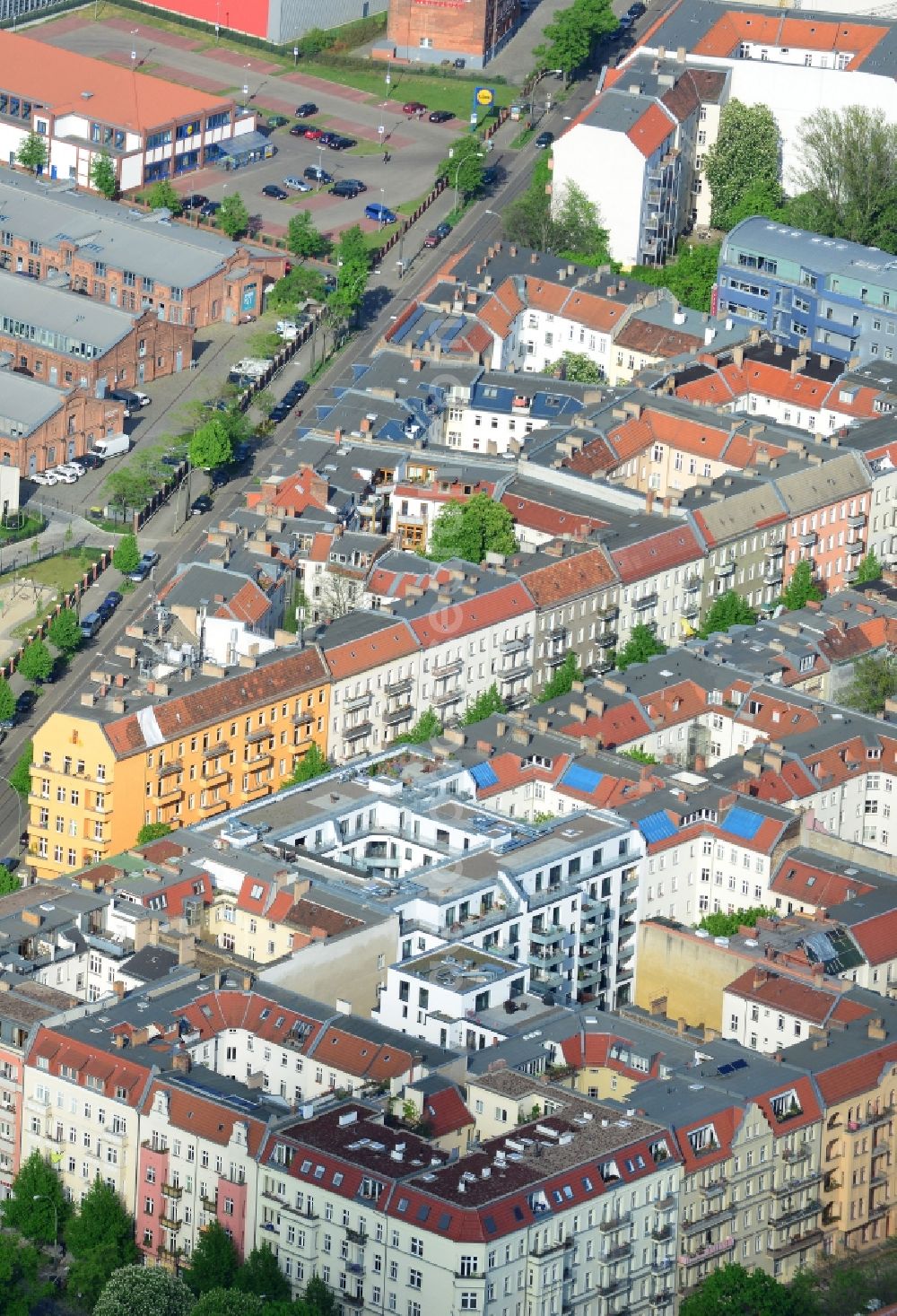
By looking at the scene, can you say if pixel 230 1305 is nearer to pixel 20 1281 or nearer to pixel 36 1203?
pixel 20 1281

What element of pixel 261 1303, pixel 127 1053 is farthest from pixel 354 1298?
pixel 127 1053

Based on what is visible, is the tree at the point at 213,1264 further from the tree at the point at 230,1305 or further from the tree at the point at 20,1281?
the tree at the point at 20,1281

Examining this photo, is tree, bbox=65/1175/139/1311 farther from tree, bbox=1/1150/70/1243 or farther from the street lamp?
tree, bbox=1/1150/70/1243

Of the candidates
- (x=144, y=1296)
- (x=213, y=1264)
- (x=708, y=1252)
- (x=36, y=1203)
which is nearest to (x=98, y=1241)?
(x=36, y=1203)

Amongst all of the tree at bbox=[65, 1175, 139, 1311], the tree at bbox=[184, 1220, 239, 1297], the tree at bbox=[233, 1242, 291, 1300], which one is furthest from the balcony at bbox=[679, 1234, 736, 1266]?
the tree at bbox=[65, 1175, 139, 1311]

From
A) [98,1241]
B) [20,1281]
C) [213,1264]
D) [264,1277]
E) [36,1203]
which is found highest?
[264,1277]

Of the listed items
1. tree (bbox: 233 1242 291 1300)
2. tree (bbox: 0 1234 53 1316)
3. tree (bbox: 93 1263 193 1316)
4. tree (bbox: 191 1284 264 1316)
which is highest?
tree (bbox: 191 1284 264 1316)

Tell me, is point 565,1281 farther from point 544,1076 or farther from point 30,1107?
point 30,1107
